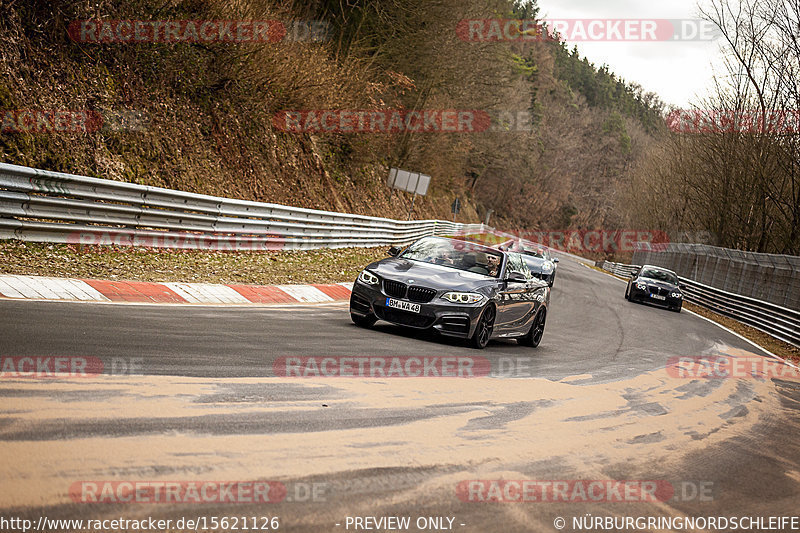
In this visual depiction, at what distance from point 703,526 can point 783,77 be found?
30.8 meters

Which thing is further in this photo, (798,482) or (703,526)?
(798,482)

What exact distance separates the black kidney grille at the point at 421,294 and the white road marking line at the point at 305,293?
11.9 feet

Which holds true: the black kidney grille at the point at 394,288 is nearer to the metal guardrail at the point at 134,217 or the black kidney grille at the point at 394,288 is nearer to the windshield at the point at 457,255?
the windshield at the point at 457,255

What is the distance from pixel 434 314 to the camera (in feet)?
33.4

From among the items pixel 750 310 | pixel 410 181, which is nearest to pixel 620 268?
pixel 410 181

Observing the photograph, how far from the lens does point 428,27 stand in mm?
36312

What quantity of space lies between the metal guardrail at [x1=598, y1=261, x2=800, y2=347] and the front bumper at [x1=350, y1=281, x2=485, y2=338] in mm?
15196

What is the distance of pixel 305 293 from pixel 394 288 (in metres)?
4.17

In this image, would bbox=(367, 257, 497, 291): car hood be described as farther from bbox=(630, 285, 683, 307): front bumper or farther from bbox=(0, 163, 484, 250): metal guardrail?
bbox=(630, 285, 683, 307): front bumper

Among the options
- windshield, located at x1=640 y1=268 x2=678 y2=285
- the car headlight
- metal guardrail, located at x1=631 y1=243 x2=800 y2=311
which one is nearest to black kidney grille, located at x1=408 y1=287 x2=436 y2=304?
the car headlight

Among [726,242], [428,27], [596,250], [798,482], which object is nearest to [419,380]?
[798,482]

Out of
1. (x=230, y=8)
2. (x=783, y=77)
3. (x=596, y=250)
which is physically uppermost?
(x=783, y=77)

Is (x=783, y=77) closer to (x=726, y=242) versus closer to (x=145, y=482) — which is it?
(x=726, y=242)

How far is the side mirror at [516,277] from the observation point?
1152 cm
